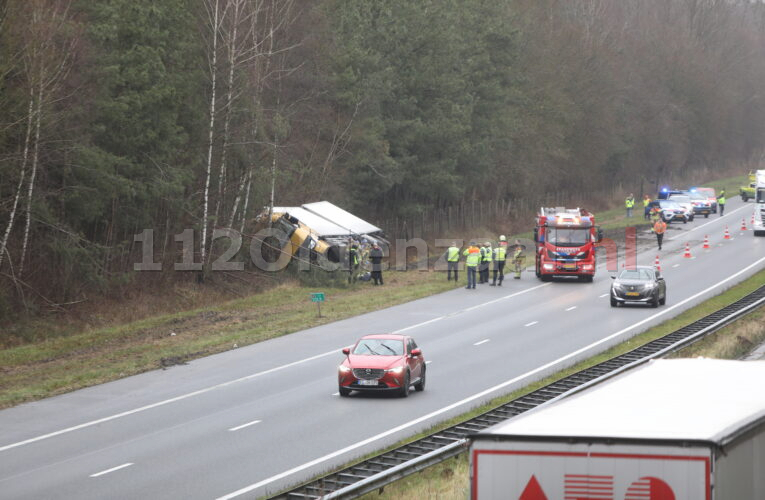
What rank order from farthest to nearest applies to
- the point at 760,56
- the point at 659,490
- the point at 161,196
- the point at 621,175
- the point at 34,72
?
the point at 760,56
the point at 621,175
the point at 161,196
the point at 34,72
the point at 659,490

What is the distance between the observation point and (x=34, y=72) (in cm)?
3362

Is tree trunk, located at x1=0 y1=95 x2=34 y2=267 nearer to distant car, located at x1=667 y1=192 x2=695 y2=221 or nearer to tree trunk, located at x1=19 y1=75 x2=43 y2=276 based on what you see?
tree trunk, located at x1=19 y1=75 x2=43 y2=276

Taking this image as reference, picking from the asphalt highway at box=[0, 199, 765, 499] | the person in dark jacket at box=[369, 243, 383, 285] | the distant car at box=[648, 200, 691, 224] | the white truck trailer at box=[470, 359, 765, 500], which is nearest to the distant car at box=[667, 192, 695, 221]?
the distant car at box=[648, 200, 691, 224]

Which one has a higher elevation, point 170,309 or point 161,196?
point 161,196

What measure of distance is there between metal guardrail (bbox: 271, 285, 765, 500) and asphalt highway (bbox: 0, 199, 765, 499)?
3.35 feet

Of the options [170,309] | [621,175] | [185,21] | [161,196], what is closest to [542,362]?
[170,309]

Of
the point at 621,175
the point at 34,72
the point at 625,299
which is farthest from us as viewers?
the point at 621,175

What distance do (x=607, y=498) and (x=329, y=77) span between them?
48806 millimetres

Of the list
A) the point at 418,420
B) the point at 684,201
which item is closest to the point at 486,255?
the point at 418,420

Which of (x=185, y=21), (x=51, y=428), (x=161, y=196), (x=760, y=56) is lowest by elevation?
(x=51, y=428)

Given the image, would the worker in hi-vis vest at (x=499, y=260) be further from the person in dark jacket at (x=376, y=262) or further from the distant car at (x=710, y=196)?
the distant car at (x=710, y=196)

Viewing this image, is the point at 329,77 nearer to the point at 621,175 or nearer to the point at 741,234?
the point at 741,234

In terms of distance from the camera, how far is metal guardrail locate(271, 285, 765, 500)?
15.6m

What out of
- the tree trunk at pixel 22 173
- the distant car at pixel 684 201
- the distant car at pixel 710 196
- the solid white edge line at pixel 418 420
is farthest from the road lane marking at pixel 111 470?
the distant car at pixel 710 196
